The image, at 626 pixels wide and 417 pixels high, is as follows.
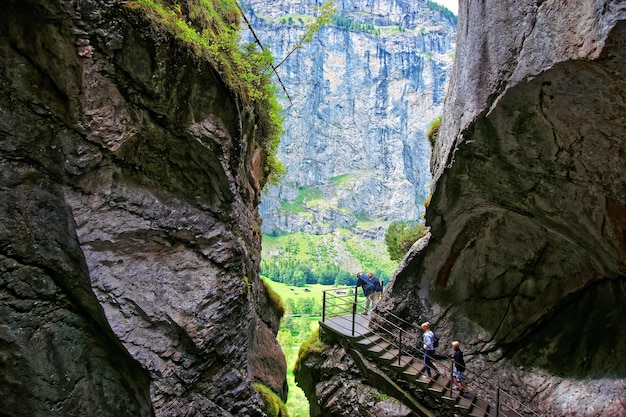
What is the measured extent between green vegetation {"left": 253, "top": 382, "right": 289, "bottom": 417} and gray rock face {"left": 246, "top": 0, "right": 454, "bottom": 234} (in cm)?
10098

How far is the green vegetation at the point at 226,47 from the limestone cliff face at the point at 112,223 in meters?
0.31

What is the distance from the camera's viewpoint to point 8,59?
6.92 m

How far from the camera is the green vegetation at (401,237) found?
17323mm

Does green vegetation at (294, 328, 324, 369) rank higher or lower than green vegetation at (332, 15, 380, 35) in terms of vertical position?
lower

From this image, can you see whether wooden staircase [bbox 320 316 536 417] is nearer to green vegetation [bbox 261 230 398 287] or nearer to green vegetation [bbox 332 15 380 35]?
green vegetation [bbox 261 230 398 287]

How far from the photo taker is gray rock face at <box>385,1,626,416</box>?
6645 millimetres

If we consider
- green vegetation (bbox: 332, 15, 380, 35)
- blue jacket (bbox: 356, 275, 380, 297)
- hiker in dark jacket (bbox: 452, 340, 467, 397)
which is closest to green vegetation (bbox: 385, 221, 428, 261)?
blue jacket (bbox: 356, 275, 380, 297)

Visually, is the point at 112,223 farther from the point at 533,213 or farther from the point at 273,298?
the point at 533,213

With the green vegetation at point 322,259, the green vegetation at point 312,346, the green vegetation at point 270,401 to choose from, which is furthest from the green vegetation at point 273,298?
the green vegetation at point 322,259

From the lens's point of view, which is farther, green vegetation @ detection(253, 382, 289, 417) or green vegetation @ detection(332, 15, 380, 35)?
green vegetation @ detection(332, 15, 380, 35)

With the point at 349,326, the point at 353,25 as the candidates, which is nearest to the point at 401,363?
the point at 349,326

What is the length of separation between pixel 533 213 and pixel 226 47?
9.07 metres

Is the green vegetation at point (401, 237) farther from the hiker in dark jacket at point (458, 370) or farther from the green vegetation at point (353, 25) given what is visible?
the green vegetation at point (353, 25)

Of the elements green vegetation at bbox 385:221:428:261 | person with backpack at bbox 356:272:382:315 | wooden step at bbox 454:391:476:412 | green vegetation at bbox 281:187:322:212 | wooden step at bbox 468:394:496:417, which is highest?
green vegetation at bbox 385:221:428:261
